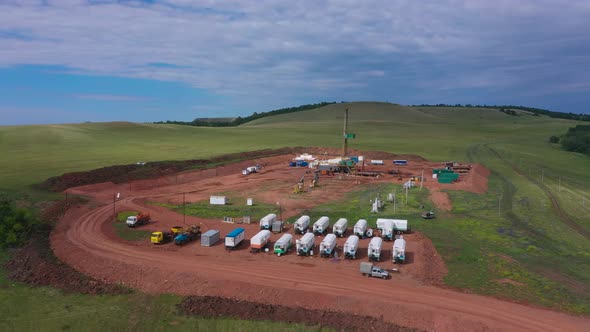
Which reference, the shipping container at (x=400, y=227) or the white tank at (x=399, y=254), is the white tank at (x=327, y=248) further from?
the shipping container at (x=400, y=227)

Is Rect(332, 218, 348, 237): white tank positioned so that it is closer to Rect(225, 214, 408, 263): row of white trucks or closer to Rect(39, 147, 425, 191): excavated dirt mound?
Rect(225, 214, 408, 263): row of white trucks

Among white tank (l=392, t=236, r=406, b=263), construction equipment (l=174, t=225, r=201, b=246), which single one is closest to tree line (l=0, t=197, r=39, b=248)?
construction equipment (l=174, t=225, r=201, b=246)

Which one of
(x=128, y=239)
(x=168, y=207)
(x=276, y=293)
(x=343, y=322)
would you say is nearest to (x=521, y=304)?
(x=343, y=322)

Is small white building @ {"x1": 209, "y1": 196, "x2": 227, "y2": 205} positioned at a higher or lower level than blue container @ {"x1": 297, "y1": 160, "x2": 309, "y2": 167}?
lower

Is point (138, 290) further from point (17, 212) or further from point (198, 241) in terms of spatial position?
point (17, 212)

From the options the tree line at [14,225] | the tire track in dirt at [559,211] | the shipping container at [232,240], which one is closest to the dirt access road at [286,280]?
the shipping container at [232,240]

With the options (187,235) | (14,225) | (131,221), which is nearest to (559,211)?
(187,235)
